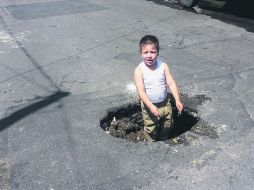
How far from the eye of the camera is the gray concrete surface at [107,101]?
3.74 meters

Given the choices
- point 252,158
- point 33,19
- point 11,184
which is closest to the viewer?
point 11,184

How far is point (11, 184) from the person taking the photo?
3645 mm

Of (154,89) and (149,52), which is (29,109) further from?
(149,52)

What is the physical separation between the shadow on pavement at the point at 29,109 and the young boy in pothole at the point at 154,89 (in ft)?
5.22

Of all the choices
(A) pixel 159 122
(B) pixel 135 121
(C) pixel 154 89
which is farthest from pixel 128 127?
(C) pixel 154 89

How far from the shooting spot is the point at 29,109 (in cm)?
523

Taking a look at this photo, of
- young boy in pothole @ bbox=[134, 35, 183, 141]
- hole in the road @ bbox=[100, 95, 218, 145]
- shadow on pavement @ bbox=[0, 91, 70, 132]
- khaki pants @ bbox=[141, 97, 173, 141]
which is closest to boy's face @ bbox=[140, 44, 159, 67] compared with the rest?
young boy in pothole @ bbox=[134, 35, 183, 141]

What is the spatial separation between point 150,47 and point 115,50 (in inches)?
156

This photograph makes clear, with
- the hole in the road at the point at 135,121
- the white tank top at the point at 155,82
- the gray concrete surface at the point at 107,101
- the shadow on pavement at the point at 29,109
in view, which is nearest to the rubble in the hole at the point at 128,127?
the hole in the road at the point at 135,121

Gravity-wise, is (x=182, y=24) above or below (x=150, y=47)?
below

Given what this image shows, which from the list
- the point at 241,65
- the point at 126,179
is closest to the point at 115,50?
the point at 241,65

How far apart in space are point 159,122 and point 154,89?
51 cm

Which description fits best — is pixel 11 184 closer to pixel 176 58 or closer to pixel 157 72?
pixel 157 72

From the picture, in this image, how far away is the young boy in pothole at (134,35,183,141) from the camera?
13.7ft
